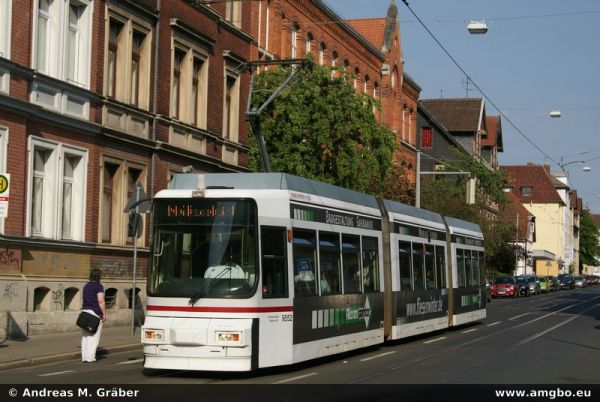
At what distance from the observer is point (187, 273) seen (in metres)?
15.1

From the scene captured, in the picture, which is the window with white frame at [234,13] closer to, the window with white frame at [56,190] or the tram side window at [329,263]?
the window with white frame at [56,190]

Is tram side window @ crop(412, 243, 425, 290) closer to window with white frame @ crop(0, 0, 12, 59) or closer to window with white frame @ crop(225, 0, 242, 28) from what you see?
window with white frame @ crop(0, 0, 12, 59)

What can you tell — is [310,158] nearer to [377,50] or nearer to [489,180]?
[377,50]

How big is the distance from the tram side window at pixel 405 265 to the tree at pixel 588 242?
6571 inches

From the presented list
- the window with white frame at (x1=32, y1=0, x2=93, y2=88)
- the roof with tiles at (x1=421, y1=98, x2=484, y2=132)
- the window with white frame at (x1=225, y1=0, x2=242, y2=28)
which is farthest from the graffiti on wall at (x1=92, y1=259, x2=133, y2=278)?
the roof with tiles at (x1=421, y1=98, x2=484, y2=132)

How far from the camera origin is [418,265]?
23312mm

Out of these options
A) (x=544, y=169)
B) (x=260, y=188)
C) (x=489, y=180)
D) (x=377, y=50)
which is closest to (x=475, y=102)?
(x=489, y=180)

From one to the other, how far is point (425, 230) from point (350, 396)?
38.2 feet

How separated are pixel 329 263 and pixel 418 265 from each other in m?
6.20

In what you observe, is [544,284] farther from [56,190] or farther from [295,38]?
[56,190]

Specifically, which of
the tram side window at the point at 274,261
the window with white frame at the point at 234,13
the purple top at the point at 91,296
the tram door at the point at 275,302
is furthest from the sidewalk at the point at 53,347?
the window with white frame at the point at 234,13

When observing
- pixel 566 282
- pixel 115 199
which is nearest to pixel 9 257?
pixel 115 199

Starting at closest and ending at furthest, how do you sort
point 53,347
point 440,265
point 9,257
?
point 53,347
point 9,257
point 440,265

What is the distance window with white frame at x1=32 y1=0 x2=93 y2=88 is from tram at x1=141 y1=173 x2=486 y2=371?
9279 millimetres
